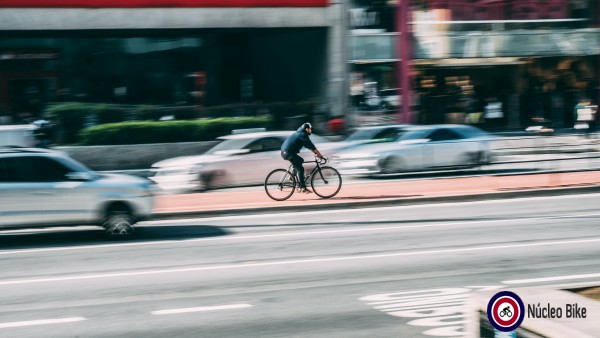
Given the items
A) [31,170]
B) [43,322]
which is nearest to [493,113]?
[31,170]

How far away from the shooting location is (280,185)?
61.7ft

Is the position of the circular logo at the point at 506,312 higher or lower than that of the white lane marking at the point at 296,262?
higher

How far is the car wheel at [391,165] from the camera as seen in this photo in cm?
2308

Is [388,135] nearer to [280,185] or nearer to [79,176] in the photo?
[280,185]

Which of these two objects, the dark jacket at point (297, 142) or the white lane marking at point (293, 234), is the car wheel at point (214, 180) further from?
the white lane marking at point (293, 234)

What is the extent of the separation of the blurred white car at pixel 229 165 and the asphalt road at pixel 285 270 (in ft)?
14.7

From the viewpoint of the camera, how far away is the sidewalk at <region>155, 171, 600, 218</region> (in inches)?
705

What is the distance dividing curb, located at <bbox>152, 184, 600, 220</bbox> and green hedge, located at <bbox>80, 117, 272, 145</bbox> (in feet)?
33.3

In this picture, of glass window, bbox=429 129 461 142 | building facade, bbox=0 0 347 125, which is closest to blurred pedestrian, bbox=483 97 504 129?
building facade, bbox=0 0 347 125

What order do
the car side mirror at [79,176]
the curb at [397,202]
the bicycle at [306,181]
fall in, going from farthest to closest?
the bicycle at [306,181] < the curb at [397,202] < the car side mirror at [79,176]

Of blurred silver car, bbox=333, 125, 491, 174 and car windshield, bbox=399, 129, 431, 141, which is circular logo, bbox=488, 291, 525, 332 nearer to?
blurred silver car, bbox=333, 125, 491, 174

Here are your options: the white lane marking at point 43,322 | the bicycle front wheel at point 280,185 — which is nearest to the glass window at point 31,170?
the white lane marking at point 43,322

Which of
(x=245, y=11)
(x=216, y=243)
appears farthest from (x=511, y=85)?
(x=216, y=243)

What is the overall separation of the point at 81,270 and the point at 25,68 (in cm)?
2337
